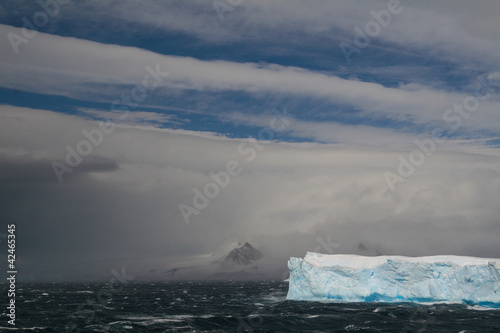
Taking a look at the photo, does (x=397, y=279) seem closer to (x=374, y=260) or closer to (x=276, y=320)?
(x=374, y=260)

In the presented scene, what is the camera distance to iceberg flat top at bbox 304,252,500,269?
205 feet

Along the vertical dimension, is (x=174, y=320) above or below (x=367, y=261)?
below

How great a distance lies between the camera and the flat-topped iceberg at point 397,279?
61688 mm

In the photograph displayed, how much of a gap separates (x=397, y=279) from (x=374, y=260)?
14.5 feet

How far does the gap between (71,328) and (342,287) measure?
41847 millimetres

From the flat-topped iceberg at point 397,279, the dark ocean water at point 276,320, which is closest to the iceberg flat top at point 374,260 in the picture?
the flat-topped iceberg at point 397,279

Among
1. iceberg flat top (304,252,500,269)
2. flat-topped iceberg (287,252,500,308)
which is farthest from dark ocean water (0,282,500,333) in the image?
iceberg flat top (304,252,500,269)

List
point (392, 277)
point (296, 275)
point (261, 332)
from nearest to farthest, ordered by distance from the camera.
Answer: point (261, 332) < point (392, 277) < point (296, 275)

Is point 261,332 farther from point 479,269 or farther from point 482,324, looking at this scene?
point 479,269

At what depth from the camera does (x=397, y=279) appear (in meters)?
67.1

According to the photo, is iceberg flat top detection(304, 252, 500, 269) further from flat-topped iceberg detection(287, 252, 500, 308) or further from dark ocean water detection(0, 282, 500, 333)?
dark ocean water detection(0, 282, 500, 333)

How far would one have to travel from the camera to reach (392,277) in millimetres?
67188

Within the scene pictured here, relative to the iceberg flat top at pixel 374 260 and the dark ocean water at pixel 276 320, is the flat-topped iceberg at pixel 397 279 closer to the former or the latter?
the iceberg flat top at pixel 374 260

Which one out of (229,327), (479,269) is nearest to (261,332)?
(229,327)
